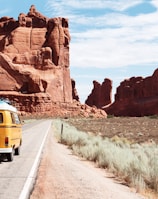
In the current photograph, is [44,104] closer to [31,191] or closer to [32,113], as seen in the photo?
[32,113]

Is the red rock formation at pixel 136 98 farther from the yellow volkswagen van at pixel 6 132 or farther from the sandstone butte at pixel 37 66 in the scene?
the yellow volkswagen van at pixel 6 132

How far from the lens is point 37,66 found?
5012 inches

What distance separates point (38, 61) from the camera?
12744 centimetres

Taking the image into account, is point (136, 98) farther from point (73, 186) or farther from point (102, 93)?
point (73, 186)

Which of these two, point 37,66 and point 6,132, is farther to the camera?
point 37,66

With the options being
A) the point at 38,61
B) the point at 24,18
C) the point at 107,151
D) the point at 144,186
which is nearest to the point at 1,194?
the point at 144,186

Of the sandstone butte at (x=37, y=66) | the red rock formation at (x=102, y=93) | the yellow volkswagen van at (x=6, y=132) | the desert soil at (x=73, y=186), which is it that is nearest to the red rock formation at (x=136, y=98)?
the red rock formation at (x=102, y=93)

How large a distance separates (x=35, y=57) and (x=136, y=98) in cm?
5577

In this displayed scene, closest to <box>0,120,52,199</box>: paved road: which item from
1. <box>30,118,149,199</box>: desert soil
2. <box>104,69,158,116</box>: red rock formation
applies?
<box>30,118,149,199</box>: desert soil

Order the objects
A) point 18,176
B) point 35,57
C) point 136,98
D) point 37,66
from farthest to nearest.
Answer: point 136,98 < point 35,57 < point 37,66 < point 18,176

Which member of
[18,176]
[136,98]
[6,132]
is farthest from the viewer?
[136,98]

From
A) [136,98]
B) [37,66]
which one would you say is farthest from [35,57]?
[136,98]

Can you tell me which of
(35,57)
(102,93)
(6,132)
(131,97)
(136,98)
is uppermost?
(35,57)

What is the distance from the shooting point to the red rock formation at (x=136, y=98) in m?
155
